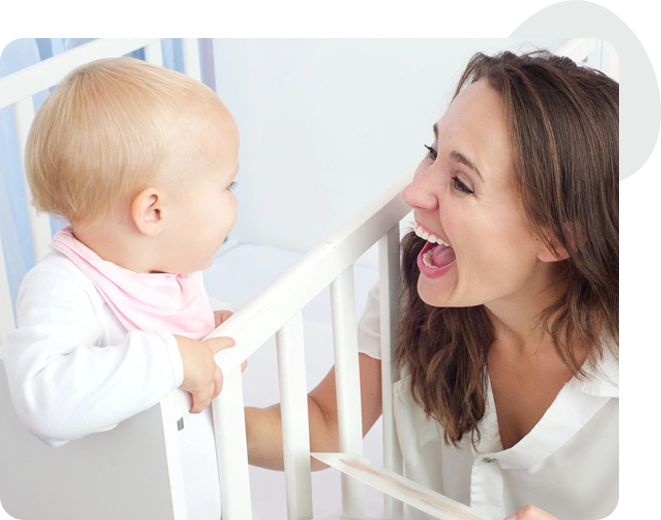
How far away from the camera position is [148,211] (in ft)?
3.04

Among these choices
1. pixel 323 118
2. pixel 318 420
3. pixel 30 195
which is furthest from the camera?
pixel 323 118

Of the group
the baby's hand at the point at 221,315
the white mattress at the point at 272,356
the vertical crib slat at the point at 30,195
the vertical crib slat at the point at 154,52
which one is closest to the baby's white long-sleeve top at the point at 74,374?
the baby's hand at the point at 221,315

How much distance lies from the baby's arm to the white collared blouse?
1.51ft

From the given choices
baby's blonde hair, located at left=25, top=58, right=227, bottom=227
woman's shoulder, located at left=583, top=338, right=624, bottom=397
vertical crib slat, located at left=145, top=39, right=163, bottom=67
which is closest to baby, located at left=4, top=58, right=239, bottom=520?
baby's blonde hair, located at left=25, top=58, right=227, bottom=227

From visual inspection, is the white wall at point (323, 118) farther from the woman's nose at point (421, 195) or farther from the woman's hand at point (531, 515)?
the woman's hand at point (531, 515)

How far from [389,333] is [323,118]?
1131 mm

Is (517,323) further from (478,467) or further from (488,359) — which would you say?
(478,467)

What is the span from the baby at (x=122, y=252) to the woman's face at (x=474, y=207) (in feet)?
0.73

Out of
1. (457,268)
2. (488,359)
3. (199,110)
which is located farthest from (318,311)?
(199,110)

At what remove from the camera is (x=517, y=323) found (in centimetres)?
118

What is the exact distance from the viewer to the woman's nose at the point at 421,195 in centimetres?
104

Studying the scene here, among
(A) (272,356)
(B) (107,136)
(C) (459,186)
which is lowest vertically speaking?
(A) (272,356)

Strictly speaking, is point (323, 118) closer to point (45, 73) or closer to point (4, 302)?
point (45, 73)

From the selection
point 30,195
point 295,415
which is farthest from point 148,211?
point 30,195
